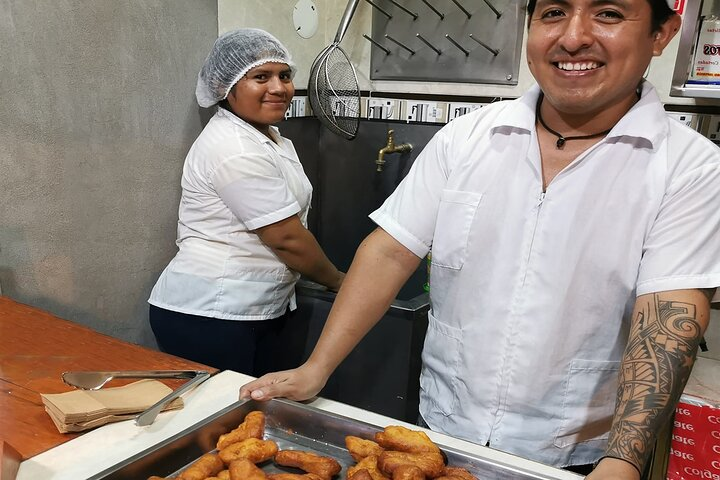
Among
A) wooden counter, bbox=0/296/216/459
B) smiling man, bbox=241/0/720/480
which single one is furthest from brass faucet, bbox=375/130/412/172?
wooden counter, bbox=0/296/216/459

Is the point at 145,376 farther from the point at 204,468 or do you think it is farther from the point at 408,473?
the point at 408,473

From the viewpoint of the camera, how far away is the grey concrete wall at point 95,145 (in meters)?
1.60

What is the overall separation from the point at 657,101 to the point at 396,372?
1361 mm

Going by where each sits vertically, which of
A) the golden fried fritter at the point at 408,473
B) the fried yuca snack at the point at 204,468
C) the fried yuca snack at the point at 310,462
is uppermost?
the golden fried fritter at the point at 408,473

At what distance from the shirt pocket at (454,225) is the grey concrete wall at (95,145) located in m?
1.22

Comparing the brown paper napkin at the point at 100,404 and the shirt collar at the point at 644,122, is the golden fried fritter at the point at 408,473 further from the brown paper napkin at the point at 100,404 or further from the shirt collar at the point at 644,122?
the shirt collar at the point at 644,122

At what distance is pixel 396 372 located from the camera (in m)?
2.12

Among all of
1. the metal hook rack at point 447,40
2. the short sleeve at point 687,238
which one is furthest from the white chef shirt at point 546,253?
the metal hook rack at point 447,40

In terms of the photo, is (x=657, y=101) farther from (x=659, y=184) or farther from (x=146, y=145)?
(x=146, y=145)

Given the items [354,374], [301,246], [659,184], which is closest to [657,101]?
[659,184]

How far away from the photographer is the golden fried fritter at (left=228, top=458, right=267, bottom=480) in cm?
83

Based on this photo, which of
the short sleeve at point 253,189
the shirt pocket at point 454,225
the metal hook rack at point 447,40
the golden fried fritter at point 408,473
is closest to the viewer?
the golden fried fritter at point 408,473

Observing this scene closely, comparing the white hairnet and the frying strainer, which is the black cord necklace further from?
the frying strainer

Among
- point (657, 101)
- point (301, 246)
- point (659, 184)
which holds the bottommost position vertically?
point (301, 246)
